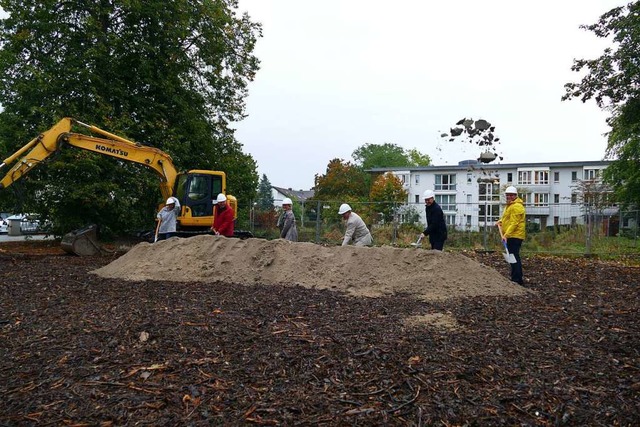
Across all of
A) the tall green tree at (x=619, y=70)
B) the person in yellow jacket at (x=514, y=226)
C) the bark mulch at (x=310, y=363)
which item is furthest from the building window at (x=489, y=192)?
the bark mulch at (x=310, y=363)

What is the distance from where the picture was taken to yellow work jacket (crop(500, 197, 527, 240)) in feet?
29.7

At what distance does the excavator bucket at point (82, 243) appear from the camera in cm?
1483

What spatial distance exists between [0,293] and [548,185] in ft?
185

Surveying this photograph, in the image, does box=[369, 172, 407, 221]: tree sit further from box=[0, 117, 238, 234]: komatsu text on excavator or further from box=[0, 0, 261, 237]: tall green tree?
box=[0, 117, 238, 234]: komatsu text on excavator

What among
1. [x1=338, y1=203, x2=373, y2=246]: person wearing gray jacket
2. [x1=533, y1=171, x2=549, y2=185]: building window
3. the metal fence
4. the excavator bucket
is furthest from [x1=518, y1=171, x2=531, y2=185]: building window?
[x1=338, y1=203, x2=373, y2=246]: person wearing gray jacket

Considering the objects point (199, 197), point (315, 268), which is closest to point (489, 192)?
point (199, 197)

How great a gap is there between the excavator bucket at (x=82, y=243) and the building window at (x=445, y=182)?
47.1 meters

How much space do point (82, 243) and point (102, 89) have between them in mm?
6503

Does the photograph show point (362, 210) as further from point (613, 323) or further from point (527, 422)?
point (527, 422)

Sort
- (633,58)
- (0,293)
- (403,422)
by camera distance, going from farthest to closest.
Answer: (633,58) < (0,293) < (403,422)

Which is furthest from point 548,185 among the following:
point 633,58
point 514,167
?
point 633,58

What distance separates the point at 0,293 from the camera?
7.90m

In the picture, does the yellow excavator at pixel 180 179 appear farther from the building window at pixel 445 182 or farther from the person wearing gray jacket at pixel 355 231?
the building window at pixel 445 182

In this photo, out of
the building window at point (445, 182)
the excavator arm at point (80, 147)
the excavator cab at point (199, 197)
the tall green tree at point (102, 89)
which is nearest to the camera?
the excavator arm at point (80, 147)
